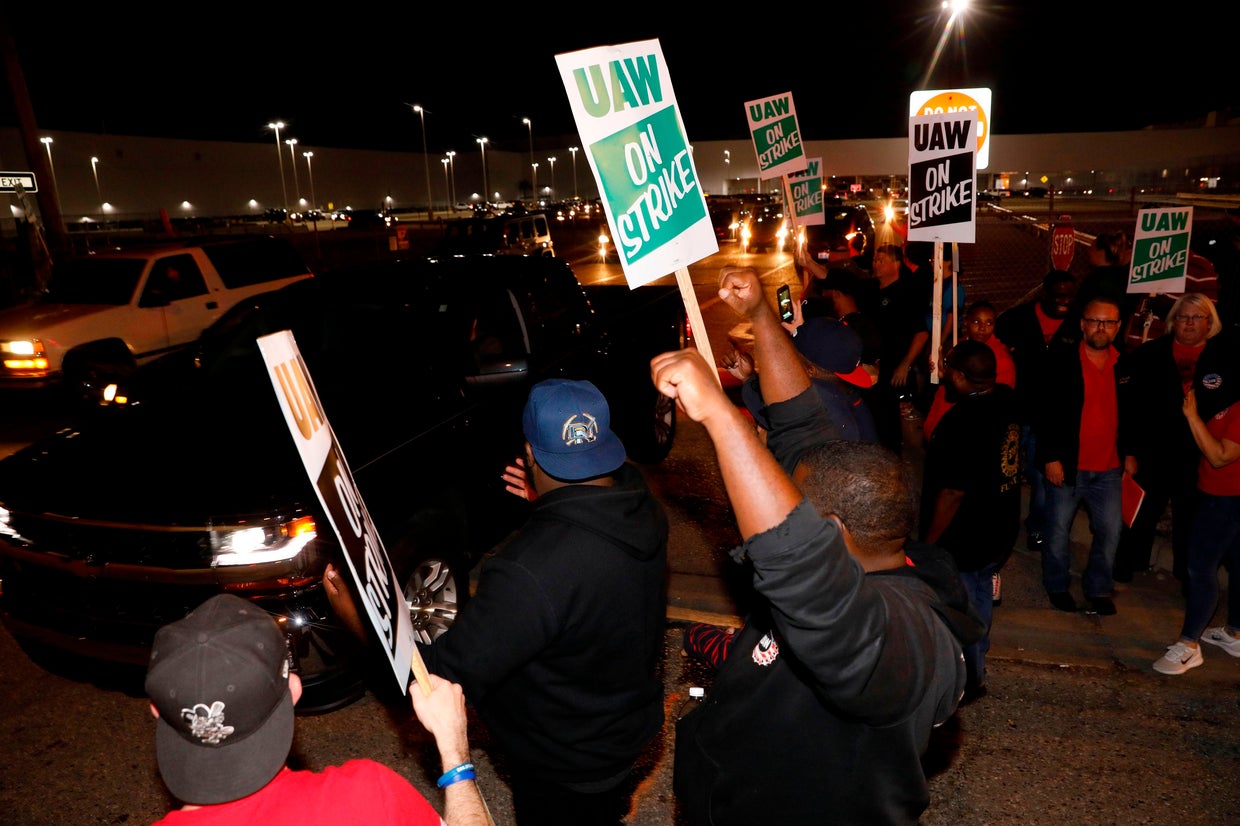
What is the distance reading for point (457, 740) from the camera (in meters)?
1.84

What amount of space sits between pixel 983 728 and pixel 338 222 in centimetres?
7620

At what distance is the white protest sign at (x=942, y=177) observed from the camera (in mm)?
6363

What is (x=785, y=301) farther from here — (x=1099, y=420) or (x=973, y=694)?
(x=973, y=694)

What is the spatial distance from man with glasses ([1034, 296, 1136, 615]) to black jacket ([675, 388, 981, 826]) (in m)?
3.20

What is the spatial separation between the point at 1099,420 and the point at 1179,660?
1351 millimetres

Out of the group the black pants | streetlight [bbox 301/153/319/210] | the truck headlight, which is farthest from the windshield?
streetlight [bbox 301/153/319/210]

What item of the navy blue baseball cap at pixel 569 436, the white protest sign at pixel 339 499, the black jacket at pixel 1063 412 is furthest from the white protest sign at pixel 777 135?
the white protest sign at pixel 339 499

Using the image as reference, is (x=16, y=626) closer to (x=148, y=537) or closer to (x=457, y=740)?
(x=148, y=537)

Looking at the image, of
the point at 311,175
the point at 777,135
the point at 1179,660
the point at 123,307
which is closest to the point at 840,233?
the point at 777,135

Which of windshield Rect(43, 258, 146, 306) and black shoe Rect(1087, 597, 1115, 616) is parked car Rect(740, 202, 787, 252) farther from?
black shoe Rect(1087, 597, 1115, 616)

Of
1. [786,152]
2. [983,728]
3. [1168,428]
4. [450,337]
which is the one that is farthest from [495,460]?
[786,152]

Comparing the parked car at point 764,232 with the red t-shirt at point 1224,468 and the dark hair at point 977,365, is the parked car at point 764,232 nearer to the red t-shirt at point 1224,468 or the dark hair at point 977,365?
the red t-shirt at point 1224,468

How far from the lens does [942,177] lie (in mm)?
6496

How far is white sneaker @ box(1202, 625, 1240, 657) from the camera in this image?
4.71 m
